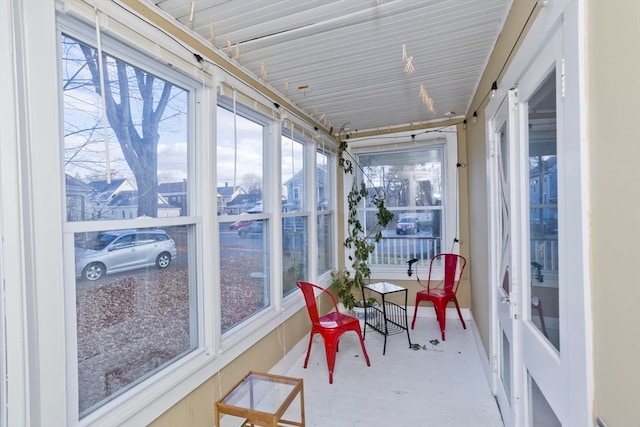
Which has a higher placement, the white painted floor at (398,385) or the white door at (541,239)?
the white door at (541,239)

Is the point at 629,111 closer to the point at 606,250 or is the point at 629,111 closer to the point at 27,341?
the point at 606,250

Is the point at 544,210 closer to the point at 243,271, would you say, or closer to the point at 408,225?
the point at 243,271

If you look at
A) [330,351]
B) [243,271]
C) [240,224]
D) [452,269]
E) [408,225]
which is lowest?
[330,351]

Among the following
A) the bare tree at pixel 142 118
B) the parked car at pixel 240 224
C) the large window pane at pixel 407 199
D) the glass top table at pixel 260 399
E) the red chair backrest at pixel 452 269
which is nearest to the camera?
the bare tree at pixel 142 118

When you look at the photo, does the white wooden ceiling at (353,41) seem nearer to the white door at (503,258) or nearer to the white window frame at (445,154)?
the white door at (503,258)

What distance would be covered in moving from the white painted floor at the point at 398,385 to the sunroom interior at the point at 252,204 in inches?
0.8

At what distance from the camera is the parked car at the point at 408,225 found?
4117 millimetres

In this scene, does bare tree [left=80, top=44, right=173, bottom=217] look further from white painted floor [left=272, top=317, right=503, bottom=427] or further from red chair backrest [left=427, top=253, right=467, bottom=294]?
red chair backrest [left=427, top=253, right=467, bottom=294]

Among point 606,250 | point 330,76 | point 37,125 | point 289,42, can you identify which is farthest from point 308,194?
point 606,250

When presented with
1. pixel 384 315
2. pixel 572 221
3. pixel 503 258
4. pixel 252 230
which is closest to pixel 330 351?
pixel 384 315

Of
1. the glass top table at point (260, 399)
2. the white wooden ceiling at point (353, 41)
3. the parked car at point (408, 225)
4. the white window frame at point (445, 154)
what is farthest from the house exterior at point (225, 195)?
the parked car at point (408, 225)

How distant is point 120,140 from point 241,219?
0.99m

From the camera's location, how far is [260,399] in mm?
1681

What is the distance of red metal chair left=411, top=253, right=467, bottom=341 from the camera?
131 inches
